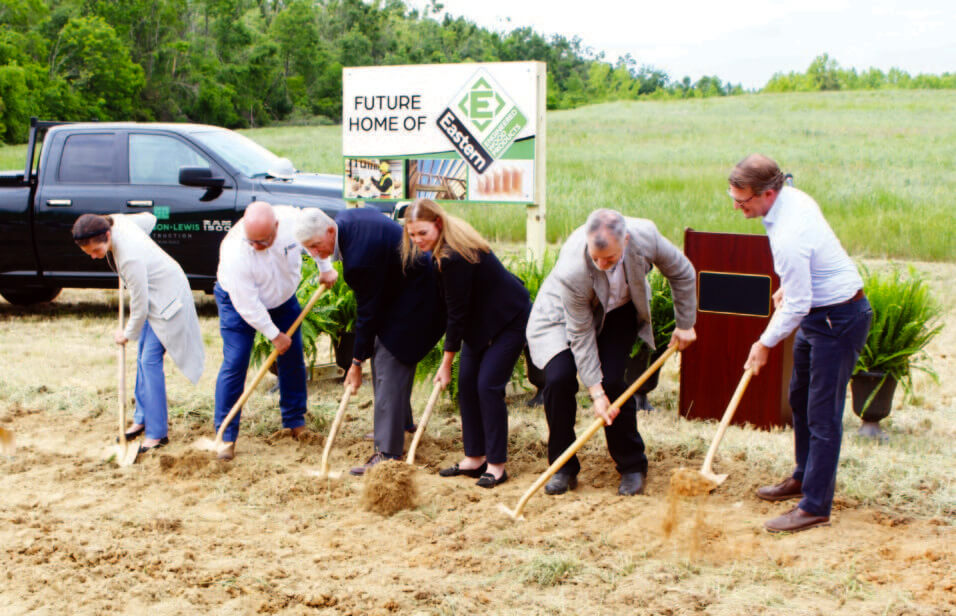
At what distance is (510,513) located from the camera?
4.86 meters

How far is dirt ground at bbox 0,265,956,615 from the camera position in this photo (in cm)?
400

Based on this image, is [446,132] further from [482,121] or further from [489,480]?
[489,480]

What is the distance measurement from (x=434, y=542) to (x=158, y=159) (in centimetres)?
652

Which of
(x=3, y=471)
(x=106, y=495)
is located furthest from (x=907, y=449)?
(x=3, y=471)

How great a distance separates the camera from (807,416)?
464cm

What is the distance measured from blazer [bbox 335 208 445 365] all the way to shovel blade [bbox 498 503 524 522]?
1.07 meters

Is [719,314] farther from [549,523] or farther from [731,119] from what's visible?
[731,119]

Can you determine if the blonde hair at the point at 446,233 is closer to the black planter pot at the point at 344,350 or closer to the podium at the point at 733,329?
the podium at the point at 733,329

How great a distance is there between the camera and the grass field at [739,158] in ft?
48.7

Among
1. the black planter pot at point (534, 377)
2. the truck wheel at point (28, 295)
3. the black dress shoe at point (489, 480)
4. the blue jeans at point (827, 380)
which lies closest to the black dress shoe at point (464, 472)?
the black dress shoe at point (489, 480)

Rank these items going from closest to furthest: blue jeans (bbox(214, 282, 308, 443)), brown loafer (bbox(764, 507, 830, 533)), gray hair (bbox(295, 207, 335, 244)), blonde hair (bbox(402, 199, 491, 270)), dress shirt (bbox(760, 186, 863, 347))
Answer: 1. dress shirt (bbox(760, 186, 863, 347))
2. brown loafer (bbox(764, 507, 830, 533))
3. blonde hair (bbox(402, 199, 491, 270))
4. gray hair (bbox(295, 207, 335, 244))
5. blue jeans (bbox(214, 282, 308, 443))

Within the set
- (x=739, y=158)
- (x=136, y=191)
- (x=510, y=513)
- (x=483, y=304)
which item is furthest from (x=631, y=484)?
(x=739, y=158)

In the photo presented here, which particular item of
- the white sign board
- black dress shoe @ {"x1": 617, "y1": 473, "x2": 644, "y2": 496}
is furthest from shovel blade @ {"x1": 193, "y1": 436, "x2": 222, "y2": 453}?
the white sign board

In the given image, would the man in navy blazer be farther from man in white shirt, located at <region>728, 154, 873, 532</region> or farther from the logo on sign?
the logo on sign
